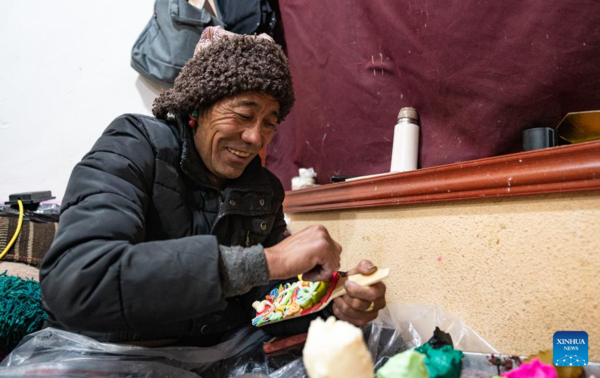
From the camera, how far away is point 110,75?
2.06 metres

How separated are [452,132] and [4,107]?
1959mm

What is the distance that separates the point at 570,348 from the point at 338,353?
44 cm

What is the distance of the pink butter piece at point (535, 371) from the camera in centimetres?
52

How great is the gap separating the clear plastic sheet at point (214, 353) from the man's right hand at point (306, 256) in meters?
0.26

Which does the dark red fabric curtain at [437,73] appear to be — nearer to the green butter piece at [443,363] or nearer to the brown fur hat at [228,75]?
the brown fur hat at [228,75]

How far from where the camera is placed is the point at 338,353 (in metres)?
0.47

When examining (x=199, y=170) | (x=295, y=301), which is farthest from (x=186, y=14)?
(x=295, y=301)

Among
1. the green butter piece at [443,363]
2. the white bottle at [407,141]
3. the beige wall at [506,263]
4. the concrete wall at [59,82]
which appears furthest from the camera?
the concrete wall at [59,82]

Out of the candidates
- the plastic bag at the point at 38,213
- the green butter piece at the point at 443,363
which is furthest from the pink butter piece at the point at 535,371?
the plastic bag at the point at 38,213

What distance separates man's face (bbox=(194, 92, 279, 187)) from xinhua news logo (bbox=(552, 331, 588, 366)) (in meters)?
0.75

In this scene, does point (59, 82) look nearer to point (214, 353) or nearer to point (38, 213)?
point (38, 213)

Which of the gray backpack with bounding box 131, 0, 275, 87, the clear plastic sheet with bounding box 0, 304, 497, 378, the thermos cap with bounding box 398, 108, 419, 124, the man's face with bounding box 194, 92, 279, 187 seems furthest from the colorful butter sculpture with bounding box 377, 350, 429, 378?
the gray backpack with bounding box 131, 0, 275, 87

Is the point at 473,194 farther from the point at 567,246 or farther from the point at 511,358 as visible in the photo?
the point at 511,358

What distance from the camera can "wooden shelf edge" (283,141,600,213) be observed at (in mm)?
675
